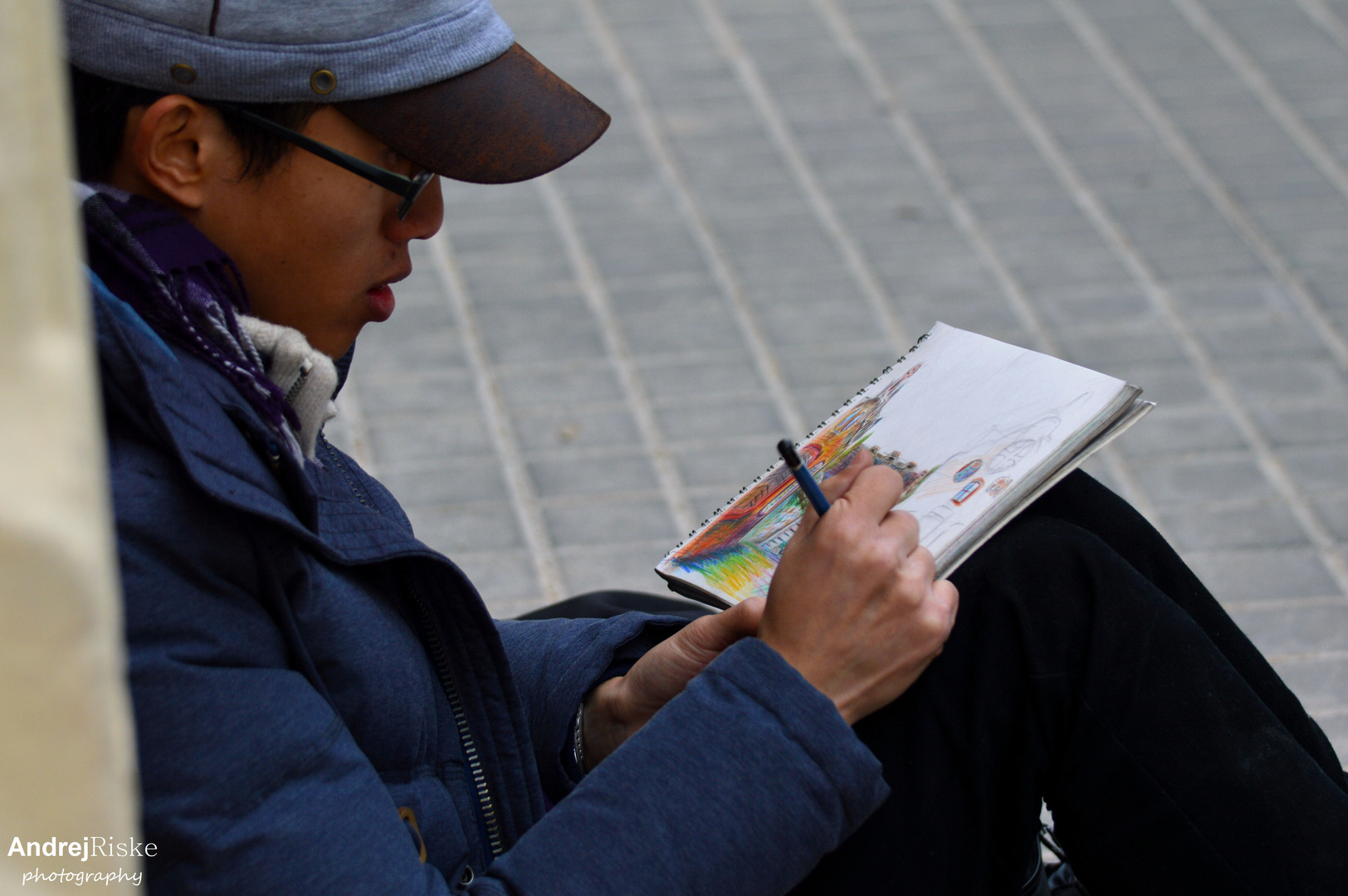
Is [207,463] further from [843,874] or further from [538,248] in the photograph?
[538,248]

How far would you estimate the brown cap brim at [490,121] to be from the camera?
1.30 meters

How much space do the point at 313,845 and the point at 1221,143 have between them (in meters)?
3.95

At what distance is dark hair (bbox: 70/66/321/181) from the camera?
123 centimetres

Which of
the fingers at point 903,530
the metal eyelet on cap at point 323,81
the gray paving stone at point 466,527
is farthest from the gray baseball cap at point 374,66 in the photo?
the gray paving stone at point 466,527

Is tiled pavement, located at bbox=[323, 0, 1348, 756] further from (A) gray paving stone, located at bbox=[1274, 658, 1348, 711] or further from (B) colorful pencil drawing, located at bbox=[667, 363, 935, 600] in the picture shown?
(B) colorful pencil drawing, located at bbox=[667, 363, 935, 600]

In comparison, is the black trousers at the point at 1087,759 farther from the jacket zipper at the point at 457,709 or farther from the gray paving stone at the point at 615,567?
the gray paving stone at the point at 615,567

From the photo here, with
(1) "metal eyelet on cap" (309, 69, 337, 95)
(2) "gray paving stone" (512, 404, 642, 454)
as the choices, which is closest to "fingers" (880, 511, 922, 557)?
(1) "metal eyelet on cap" (309, 69, 337, 95)

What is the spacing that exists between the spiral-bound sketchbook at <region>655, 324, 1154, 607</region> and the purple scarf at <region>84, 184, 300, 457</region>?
1.79 ft

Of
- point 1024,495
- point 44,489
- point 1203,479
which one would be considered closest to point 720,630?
point 1024,495

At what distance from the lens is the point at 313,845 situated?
3.55 ft

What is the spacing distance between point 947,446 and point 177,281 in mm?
782

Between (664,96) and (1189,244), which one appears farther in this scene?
(664,96)

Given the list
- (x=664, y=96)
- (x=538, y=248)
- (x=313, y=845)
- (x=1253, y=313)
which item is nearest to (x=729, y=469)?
(x=538, y=248)

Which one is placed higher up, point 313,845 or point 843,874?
point 313,845
